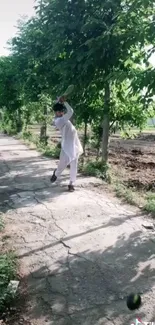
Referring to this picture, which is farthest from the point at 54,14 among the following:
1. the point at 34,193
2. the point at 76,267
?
the point at 76,267

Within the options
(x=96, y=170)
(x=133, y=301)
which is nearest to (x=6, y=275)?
(x=133, y=301)

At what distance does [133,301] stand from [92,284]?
0.58 m

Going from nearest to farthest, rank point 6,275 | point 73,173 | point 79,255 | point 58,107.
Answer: point 6,275
point 79,255
point 58,107
point 73,173

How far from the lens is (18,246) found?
14.2ft

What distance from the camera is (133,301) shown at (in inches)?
118

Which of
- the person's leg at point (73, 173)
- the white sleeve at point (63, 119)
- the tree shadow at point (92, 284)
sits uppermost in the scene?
the white sleeve at point (63, 119)

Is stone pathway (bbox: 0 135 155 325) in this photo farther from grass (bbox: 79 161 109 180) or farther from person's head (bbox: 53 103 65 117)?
person's head (bbox: 53 103 65 117)

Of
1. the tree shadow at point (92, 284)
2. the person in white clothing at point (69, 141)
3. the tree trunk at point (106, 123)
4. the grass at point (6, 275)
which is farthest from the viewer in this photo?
the tree trunk at point (106, 123)

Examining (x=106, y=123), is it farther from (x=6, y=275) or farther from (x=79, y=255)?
(x=6, y=275)

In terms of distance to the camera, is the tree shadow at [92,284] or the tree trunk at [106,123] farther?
the tree trunk at [106,123]

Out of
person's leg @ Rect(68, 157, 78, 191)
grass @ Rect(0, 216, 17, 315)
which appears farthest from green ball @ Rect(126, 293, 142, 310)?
person's leg @ Rect(68, 157, 78, 191)

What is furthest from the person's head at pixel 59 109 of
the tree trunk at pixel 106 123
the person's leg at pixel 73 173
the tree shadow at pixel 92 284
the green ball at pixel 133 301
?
the green ball at pixel 133 301

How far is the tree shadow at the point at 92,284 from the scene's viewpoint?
9.68 ft

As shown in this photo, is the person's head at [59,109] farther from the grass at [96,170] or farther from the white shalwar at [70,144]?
the grass at [96,170]
